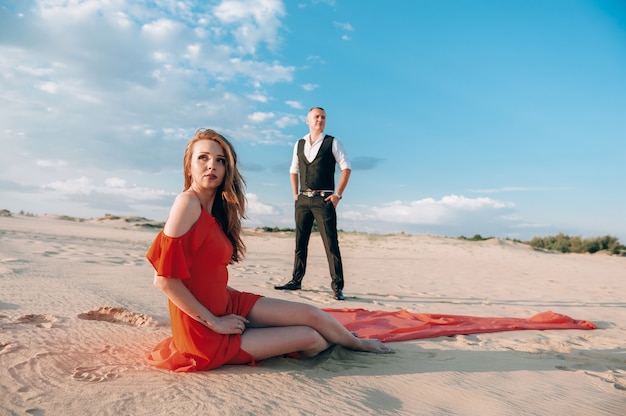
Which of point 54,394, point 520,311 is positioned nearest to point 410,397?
point 54,394

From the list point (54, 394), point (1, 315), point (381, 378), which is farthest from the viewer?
point (1, 315)

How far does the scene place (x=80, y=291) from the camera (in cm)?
455

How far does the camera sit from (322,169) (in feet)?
21.0

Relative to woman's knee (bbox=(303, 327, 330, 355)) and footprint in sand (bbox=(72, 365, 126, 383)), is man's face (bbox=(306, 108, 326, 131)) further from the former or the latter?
footprint in sand (bbox=(72, 365, 126, 383))

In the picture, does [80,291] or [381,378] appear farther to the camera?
[80,291]

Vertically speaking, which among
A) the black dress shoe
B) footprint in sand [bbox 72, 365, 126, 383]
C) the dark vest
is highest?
the dark vest

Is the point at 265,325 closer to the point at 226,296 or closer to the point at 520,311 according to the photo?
the point at 226,296

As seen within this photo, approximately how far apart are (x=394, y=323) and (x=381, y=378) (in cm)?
169

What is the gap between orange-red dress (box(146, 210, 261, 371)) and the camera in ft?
8.24

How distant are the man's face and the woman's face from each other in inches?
150

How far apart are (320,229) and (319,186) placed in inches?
23.5

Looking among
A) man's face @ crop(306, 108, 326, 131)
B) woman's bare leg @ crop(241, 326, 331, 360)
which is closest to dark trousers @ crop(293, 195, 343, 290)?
man's face @ crop(306, 108, 326, 131)

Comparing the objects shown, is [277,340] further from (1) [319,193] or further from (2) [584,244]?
(2) [584,244]

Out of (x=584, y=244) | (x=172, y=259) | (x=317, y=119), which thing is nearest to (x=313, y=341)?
(x=172, y=259)
